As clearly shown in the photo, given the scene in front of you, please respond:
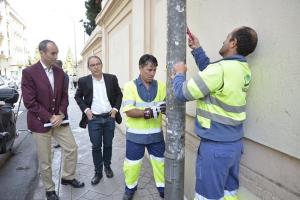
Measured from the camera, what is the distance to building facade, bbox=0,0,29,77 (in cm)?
5316

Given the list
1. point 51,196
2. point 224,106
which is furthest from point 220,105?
point 51,196

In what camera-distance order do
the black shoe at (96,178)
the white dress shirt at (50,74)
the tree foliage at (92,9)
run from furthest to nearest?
the tree foliage at (92,9), the black shoe at (96,178), the white dress shirt at (50,74)

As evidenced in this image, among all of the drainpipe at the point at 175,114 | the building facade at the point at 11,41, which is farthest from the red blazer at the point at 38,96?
the building facade at the point at 11,41

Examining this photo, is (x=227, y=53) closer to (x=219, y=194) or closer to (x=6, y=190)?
(x=219, y=194)

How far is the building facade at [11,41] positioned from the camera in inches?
2093

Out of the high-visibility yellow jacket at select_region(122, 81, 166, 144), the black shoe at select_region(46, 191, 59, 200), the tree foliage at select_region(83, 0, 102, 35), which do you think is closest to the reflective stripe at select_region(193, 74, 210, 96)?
the high-visibility yellow jacket at select_region(122, 81, 166, 144)

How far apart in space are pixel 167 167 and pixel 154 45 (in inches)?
135

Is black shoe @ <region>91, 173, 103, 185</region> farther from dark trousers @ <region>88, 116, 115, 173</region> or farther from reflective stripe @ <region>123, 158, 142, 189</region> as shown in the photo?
reflective stripe @ <region>123, 158, 142, 189</region>

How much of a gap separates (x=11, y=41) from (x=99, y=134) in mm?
62325

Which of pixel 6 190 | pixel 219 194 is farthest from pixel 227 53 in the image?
pixel 6 190

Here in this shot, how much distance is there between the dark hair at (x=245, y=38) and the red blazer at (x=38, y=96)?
2.63 metres

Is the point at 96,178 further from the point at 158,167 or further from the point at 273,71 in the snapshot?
the point at 273,71

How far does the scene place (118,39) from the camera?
9289mm

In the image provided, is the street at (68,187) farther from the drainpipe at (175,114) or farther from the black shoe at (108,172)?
the drainpipe at (175,114)
